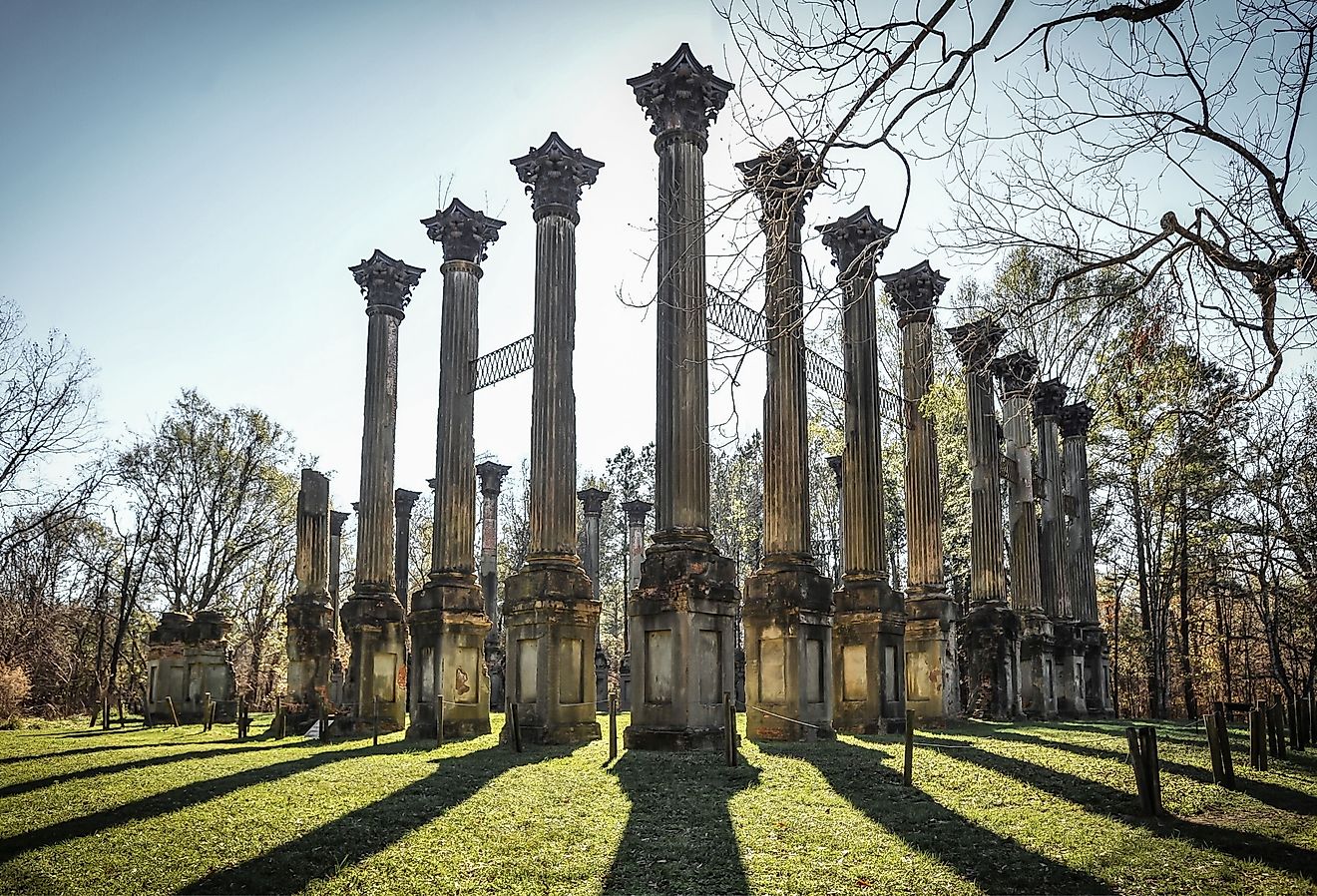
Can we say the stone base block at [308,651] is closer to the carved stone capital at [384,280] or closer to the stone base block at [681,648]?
the carved stone capital at [384,280]

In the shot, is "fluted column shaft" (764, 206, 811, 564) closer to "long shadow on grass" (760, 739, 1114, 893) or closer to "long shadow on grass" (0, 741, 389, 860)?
"long shadow on grass" (760, 739, 1114, 893)

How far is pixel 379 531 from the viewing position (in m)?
23.2

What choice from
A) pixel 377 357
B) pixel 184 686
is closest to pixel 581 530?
pixel 184 686

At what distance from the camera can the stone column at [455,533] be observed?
20.2 meters

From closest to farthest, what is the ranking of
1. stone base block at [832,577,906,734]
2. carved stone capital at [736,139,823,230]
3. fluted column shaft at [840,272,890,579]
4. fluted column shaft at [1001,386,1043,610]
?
carved stone capital at [736,139,823,230] → stone base block at [832,577,906,734] → fluted column shaft at [840,272,890,579] → fluted column shaft at [1001,386,1043,610]

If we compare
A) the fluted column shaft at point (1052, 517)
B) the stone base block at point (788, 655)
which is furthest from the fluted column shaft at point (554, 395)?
the fluted column shaft at point (1052, 517)

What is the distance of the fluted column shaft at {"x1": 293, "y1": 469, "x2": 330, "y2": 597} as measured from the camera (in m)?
25.3

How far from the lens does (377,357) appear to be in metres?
24.2

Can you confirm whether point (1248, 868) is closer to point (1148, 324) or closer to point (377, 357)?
point (1148, 324)

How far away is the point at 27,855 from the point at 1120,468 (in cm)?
3437

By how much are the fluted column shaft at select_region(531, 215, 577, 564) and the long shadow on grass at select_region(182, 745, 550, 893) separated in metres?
6.05

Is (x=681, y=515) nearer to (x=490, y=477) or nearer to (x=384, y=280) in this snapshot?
(x=384, y=280)

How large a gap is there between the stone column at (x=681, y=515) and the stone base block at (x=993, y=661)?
33.3 feet

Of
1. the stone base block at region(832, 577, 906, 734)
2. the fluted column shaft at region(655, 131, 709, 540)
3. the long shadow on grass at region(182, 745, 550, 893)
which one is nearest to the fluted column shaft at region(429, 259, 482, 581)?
the fluted column shaft at region(655, 131, 709, 540)
